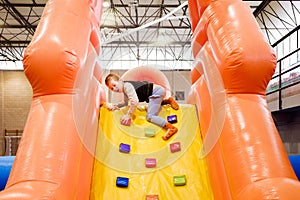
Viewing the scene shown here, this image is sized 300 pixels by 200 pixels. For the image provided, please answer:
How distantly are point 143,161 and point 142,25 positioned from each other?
7005 millimetres

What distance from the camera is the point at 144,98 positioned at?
2854 mm

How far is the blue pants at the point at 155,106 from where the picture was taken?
2463mm

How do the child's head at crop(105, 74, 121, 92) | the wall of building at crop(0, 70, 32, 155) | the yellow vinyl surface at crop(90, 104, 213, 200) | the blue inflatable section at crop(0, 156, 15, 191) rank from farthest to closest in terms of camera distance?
the wall of building at crop(0, 70, 32, 155), the blue inflatable section at crop(0, 156, 15, 191), the child's head at crop(105, 74, 121, 92), the yellow vinyl surface at crop(90, 104, 213, 200)

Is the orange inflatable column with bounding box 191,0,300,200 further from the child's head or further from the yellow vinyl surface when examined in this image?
the child's head

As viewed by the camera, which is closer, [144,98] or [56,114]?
[56,114]

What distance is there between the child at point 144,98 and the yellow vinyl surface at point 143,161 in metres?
0.05

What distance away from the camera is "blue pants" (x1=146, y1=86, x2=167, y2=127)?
8.08 ft

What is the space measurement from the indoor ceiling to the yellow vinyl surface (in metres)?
4.89

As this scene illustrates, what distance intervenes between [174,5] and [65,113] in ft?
25.8

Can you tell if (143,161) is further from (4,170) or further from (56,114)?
(4,170)

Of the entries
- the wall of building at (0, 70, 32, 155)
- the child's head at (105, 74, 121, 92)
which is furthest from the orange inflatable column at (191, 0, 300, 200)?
the wall of building at (0, 70, 32, 155)

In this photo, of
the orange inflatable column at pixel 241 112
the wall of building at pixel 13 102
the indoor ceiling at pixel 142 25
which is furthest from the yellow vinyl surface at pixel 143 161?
the wall of building at pixel 13 102

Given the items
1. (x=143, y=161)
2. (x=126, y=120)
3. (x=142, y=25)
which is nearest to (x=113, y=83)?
(x=126, y=120)

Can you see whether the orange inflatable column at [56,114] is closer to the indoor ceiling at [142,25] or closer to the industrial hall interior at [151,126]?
the industrial hall interior at [151,126]
